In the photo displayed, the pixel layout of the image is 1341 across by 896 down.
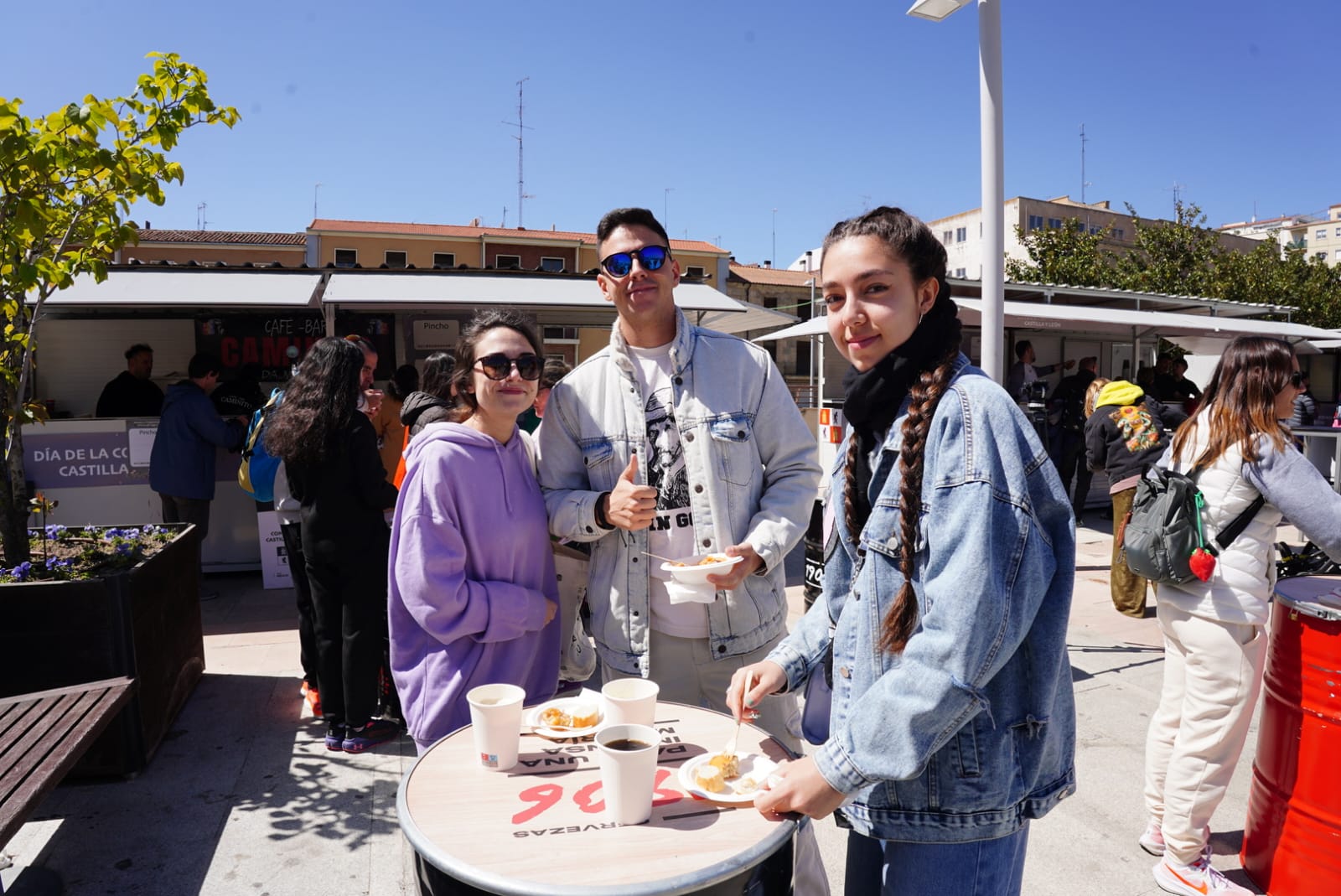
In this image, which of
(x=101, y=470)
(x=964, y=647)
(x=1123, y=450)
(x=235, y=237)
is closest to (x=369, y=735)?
(x=964, y=647)

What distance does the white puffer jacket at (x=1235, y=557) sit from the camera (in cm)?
298

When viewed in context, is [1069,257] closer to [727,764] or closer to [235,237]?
[727,764]

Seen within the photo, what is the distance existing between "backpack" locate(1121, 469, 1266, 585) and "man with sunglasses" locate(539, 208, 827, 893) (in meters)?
1.42

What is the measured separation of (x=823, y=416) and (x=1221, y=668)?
7.91 metres

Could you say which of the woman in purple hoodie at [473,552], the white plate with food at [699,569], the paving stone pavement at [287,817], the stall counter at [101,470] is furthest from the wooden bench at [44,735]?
the stall counter at [101,470]

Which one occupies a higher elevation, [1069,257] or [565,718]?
[1069,257]

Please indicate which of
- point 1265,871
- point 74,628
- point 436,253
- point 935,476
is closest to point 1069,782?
point 935,476

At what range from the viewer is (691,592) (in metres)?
2.20

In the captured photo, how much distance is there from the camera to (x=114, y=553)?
4.09 metres

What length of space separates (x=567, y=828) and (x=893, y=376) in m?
1.03

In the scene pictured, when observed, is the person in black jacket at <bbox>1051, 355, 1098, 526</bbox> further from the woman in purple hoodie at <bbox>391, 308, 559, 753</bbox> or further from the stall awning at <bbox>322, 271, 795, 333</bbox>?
the woman in purple hoodie at <bbox>391, 308, 559, 753</bbox>

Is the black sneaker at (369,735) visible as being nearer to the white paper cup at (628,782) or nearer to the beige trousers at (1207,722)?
the white paper cup at (628,782)

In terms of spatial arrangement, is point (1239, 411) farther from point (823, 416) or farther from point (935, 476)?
point (823, 416)

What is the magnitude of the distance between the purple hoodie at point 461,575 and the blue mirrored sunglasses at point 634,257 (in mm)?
616
